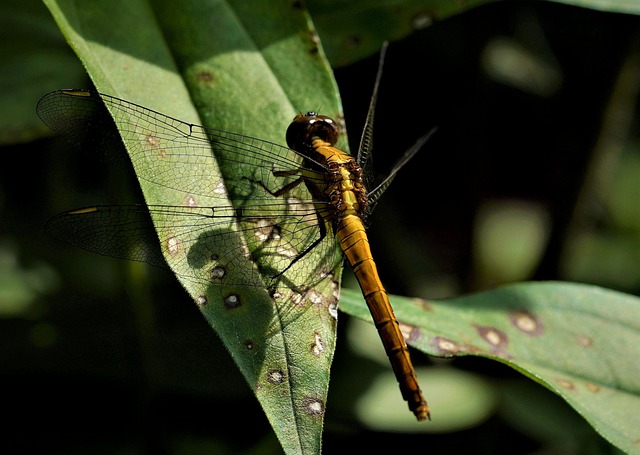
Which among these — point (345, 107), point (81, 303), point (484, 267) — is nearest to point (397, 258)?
point (484, 267)

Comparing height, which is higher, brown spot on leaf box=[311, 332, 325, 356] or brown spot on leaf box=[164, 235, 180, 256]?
brown spot on leaf box=[164, 235, 180, 256]

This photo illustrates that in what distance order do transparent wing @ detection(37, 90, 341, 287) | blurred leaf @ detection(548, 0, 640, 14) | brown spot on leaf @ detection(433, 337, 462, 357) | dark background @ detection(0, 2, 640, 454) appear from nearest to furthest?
transparent wing @ detection(37, 90, 341, 287) → brown spot on leaf @ detection(433, 337, 462, 357) → blurred leaf @ detection(548, 0, 640, 14) → dark background @ detection(0, 2, 640, 454)

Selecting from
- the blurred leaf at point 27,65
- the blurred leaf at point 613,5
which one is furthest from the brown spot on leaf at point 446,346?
the blurred leaf at point 27,65

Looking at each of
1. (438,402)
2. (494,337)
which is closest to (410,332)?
(494,337)

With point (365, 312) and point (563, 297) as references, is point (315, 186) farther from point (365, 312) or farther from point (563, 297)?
point (563, 297)

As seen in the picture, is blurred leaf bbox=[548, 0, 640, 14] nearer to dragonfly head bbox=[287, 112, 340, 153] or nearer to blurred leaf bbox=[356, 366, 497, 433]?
dragonfly head bbox=[287, 112, 340, 153]

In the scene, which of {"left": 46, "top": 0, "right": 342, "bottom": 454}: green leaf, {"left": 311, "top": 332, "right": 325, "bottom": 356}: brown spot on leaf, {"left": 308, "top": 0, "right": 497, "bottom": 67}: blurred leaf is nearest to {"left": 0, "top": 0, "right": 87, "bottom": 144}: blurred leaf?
{"left": 46, "top": 0, "right": 342, "bottom": 454}: green leaf

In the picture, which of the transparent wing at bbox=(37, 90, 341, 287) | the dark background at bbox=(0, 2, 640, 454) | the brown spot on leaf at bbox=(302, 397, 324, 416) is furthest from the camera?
the dark background at bbox=(0, 2, 640, 454)

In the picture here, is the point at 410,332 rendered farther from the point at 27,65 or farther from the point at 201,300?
the point at 27,65
